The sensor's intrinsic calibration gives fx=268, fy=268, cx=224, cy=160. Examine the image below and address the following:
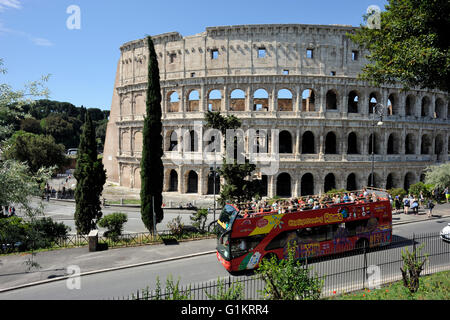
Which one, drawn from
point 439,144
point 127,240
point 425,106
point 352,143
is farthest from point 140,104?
point 439,144

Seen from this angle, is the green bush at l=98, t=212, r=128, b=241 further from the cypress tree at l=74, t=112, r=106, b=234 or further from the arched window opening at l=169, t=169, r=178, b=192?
the arched window opening at l=169, t=169, r=178, b=192

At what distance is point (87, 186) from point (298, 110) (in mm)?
22759

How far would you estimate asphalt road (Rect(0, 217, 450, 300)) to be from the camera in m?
10.8

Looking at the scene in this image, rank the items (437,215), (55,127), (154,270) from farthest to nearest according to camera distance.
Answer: (55,127)
(437,215)
(154,270)

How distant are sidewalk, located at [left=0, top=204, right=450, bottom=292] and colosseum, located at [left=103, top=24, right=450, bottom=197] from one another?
52.7 feet

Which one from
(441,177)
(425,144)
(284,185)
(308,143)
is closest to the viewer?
(441,177)

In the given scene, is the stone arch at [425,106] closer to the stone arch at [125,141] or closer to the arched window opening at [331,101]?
the arched window opening at [331,101]

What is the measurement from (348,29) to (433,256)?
26.8 meters

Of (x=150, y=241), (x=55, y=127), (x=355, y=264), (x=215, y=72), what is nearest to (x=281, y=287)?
(x=355, y=264)

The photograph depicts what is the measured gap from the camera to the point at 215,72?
3172 cm

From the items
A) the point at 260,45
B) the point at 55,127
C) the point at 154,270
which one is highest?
the point at 260,45

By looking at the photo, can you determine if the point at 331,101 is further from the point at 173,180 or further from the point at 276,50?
the point at 173,180

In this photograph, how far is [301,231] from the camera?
13.2 m
